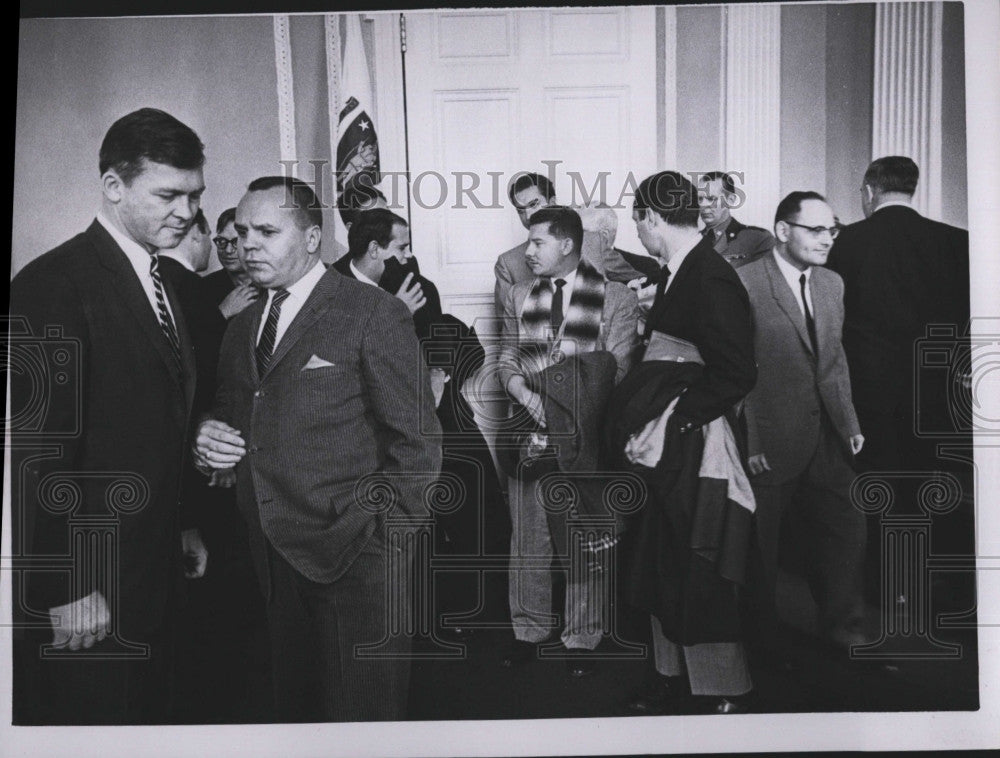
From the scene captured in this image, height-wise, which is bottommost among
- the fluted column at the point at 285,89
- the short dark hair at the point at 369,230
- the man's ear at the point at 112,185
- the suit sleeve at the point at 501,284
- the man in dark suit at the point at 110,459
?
the man in dark suit at the point at 110,459

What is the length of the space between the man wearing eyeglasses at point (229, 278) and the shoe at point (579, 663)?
1.97m

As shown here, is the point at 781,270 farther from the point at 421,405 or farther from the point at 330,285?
the point at 330,285

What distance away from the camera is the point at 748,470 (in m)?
4.07

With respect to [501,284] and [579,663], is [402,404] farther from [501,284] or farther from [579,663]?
[579,663]

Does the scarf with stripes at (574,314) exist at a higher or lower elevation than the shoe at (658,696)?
higher

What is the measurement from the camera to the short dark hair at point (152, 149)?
4.09m

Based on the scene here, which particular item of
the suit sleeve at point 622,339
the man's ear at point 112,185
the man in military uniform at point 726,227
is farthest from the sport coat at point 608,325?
the man's ear at point 112,185

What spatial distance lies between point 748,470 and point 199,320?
235cm

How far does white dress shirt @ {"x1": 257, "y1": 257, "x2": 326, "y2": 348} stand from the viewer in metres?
4.04

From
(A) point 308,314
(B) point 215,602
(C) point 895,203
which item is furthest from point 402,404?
(C) point 895,203

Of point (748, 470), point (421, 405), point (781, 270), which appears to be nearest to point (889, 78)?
point (781, 270)

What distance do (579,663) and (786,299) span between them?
1.73 metres

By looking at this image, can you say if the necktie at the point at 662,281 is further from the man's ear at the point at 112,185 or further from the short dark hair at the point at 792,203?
the man's ear at the point at 112,185

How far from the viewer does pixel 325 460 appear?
3.99 metres
